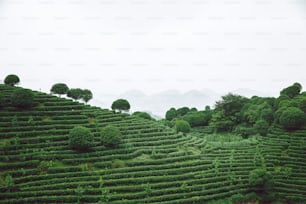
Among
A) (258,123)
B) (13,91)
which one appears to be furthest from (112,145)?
(258,123)

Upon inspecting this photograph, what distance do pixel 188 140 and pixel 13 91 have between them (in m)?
26.8

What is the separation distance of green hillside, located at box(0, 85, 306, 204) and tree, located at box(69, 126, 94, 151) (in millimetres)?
924

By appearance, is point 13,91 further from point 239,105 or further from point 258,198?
point 239,105

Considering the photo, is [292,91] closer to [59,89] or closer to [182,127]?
[182,127]

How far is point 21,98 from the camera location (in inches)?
1321

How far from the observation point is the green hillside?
26.2 m

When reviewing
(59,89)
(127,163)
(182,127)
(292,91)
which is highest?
(292,91)

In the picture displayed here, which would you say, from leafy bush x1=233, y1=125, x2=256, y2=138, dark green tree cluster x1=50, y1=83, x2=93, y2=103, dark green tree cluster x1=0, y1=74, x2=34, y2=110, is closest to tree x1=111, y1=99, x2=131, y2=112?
dark green tree cluster x1=50, y1=83, x2=93, y2=103

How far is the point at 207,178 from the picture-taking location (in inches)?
1213

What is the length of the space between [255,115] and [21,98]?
40.1 m

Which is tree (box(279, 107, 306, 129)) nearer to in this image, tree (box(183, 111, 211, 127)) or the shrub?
the shrub

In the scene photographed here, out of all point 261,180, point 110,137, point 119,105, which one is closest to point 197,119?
point 119,105

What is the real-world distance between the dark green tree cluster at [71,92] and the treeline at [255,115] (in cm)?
1781

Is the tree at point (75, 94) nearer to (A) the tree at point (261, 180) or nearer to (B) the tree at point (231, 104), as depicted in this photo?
(A) the tree at point (261, 180)
